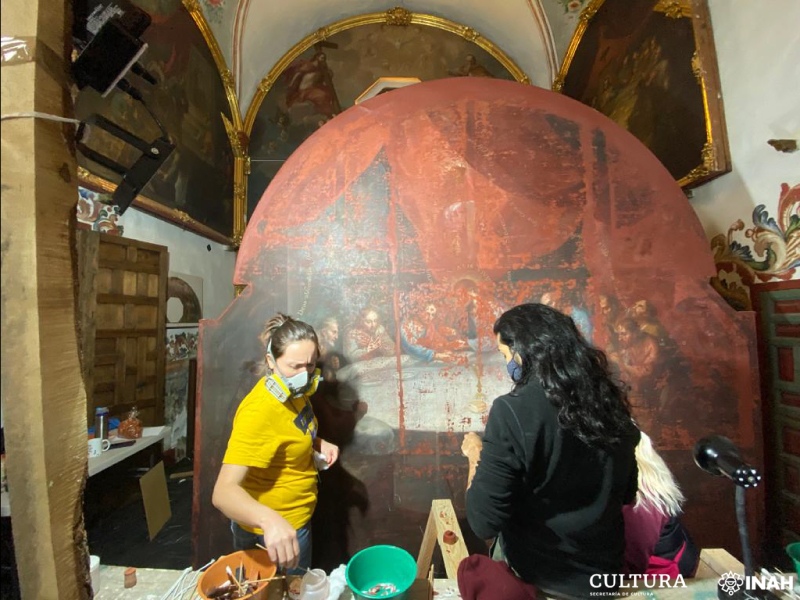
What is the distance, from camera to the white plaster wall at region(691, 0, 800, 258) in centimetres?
251

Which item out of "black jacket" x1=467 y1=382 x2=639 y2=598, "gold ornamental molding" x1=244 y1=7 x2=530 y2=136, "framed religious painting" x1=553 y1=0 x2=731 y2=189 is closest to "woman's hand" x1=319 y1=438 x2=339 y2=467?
"black jacket" x1=467 y1=382 x2=639 y2=598

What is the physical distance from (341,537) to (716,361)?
2.63 meters

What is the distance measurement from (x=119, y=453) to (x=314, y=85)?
5.76m

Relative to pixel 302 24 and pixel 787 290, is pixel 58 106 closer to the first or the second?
pixel 787 290

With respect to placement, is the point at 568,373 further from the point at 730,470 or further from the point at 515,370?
the point at 730,470

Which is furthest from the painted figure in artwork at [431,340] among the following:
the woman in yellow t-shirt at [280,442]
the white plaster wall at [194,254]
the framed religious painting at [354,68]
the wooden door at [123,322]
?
the framed religious painting at [354,68]

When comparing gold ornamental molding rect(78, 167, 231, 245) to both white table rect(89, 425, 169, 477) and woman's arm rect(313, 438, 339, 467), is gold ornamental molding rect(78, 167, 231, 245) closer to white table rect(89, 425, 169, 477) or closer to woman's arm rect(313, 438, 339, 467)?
white table rect(89, 425, 169, 477)

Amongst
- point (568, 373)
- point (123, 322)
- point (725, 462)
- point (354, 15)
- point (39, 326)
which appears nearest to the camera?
point (39, 326)

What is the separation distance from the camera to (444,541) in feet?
5.84

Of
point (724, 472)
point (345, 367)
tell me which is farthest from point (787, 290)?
point (345, 367)

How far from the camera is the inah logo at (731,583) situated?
158cm

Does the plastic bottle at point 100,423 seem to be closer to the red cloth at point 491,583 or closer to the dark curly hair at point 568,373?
the red cloth at point 491,583

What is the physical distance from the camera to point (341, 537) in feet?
7.72

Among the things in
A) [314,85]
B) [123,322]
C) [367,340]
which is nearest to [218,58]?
[314,85]
